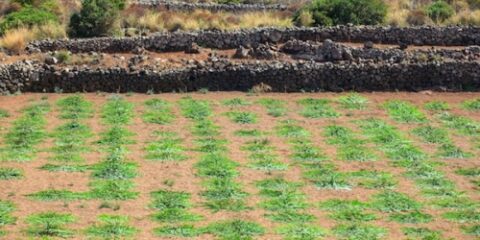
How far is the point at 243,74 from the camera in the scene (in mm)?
27031

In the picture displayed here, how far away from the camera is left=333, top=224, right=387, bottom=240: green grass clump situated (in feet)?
50.5

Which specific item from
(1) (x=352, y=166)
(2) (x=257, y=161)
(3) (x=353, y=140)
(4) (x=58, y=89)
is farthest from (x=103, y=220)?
(4) (x=58, y=89)

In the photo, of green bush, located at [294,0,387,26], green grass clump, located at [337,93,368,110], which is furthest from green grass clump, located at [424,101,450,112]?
green bush, located at [294,0,387,26]

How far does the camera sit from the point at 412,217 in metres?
16.5

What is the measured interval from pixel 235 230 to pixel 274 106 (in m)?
9.84

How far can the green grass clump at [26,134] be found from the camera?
20.4 metres

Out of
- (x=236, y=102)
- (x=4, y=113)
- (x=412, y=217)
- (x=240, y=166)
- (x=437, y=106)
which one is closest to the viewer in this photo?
(x=412, y=217)

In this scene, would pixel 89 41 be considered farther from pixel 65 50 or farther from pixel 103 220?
pixel 103 220

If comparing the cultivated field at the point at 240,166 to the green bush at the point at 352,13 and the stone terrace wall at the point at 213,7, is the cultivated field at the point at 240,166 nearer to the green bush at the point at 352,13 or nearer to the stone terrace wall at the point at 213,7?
the green bush at the point at 352,13

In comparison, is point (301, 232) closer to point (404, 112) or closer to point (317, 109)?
point (317, 109)

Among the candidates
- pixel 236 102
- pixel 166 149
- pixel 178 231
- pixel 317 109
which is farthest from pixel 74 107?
pixel 178 231

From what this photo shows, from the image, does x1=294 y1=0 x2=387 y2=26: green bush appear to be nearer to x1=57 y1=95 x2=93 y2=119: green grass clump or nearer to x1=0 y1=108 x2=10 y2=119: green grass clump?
x1=57 y1=95 x2=93 y2=119: green grass clump

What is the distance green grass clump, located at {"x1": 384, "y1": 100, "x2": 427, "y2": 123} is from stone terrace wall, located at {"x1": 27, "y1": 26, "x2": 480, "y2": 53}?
19.3 ft

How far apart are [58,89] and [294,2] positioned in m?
23.0
